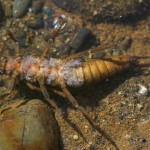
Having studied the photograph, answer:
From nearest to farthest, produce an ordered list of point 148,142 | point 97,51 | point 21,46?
1. point 148,142
2. point 97,51
3. point 21,46

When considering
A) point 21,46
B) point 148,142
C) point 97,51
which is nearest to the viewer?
point 148,142

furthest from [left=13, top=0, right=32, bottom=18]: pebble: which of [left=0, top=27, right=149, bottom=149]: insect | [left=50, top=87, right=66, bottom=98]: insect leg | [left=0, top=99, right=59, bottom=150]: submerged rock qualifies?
[left=0, top=99, right=59, bottom=150]: submerged rock

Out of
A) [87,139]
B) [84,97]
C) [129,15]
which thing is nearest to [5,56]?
[84,97]

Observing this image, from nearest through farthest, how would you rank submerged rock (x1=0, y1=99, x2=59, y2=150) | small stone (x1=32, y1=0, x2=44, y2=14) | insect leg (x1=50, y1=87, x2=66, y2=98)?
submerged rock (x1=0, y1=99, x2=59, y2=150), insect leg (x1=50, y1=87, x2=66, y2=98), small stone (x1=32, y1=0, x2=44, y2=14)

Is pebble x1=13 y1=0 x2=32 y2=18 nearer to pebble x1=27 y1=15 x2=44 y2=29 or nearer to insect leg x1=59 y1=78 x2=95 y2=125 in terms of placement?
pebble x1=27 y1=15 x2=44 y2=29

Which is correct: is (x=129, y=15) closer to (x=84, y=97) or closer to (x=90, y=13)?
(x=90, y=13)

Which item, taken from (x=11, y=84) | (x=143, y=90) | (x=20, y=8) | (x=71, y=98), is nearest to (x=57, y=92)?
(x=71, y=98)

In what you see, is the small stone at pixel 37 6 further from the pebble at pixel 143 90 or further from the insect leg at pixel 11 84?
the pebble at pixel 143 90
